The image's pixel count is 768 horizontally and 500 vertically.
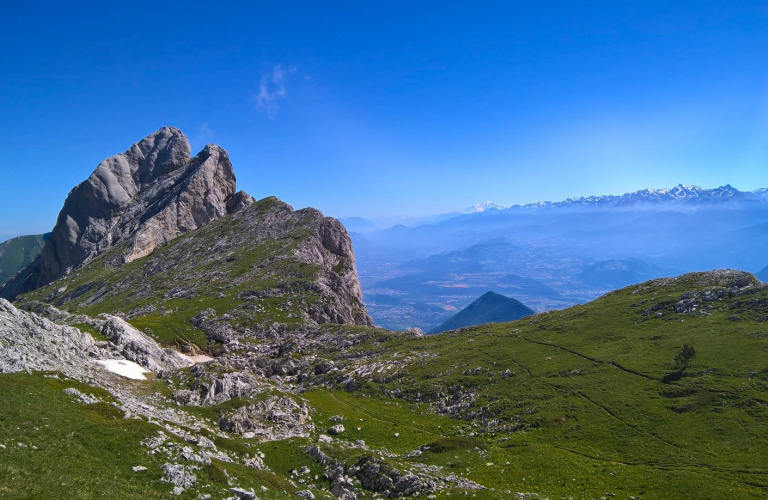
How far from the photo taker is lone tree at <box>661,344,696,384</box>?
57375 mm

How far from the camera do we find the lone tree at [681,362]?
57.4 meters

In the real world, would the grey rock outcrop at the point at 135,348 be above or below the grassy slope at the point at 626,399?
above

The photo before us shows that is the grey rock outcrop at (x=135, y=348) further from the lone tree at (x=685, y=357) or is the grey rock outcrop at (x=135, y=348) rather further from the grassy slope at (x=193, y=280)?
the lone tree at (x=685, y=357)

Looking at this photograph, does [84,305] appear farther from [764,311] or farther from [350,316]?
[764,311]

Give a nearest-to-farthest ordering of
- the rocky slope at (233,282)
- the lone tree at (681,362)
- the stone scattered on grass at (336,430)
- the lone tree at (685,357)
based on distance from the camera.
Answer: the lone tree at (681,362) → the stone scattered on grass at (336,430) → the lone tree at (685,357) → the rocky slope at (233,282)

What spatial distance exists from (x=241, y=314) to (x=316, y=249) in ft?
157

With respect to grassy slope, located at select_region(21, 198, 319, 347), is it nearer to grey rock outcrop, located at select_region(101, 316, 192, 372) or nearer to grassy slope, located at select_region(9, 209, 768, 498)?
grassy slope, located at select_region(9, 209, 768, 498)

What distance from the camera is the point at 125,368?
197 ft

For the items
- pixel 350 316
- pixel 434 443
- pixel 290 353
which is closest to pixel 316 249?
pixel 350 316

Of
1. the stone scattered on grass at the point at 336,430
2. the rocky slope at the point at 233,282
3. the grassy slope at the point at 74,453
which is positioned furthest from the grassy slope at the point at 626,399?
the rocky slope at the point at 233,282

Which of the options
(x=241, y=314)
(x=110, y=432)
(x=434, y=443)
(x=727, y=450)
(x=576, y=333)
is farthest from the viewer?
(x=241, y=314)

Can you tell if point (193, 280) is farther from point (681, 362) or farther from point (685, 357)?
point (685, 357)

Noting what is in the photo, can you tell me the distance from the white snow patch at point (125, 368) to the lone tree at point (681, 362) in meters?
77.1

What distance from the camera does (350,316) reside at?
133 m
